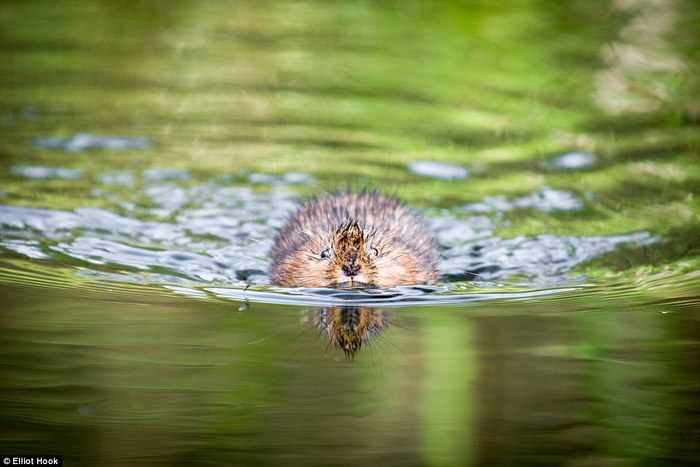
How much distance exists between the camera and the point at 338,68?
510 inches

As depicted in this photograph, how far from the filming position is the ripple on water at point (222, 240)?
7.92 meters

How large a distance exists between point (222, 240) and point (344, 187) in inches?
56.9

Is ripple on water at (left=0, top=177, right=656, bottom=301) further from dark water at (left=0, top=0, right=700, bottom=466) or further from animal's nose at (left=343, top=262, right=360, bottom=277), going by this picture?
animal's nose at (left=343, top=262, right=360, bottom=277)

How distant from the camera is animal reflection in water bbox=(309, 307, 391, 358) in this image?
6227mm

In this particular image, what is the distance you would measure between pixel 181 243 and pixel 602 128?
4.74 meters

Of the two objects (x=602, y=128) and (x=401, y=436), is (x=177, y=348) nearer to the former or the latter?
(x=401, y=436)

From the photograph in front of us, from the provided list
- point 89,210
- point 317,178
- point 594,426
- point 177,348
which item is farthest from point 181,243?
point 594,426

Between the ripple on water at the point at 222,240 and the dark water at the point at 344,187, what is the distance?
0.11 ft
